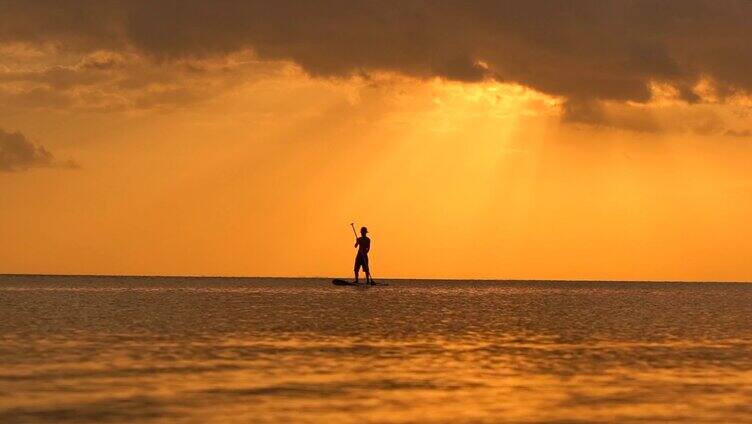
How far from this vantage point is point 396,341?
40938 mm

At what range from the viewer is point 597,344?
4144 centimetres

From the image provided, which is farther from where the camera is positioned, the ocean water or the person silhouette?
the person silhouette

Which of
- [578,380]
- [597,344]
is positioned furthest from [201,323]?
[578,380]

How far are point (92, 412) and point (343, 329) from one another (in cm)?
2515

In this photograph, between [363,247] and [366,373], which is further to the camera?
[363,247]

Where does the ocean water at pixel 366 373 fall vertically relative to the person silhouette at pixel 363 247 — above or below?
below

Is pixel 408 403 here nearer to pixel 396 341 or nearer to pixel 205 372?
pixel 205 372

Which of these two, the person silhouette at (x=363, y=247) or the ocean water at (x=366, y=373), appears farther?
the person silhouette at (x=363, y=247)

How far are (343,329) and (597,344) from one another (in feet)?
34.6

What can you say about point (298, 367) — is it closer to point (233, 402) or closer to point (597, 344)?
point (233, 402)

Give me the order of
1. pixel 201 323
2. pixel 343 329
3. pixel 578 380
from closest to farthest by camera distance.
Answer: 1. pixel 578 380
2. pixel 343 329
3. pixel 201 323

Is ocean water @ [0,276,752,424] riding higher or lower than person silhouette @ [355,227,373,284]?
lower

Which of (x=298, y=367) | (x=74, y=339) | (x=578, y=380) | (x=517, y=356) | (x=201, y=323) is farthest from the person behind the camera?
(x=201, y=323)

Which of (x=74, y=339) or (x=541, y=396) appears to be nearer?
(x=541, y=396)
